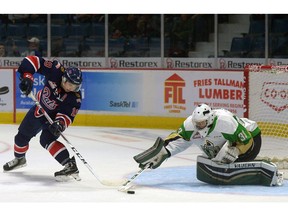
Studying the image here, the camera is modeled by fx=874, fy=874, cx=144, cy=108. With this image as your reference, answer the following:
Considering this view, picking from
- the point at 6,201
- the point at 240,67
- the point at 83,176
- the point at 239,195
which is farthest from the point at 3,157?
the point at 240,67

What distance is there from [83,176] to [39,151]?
186 centimetres

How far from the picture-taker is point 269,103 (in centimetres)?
954

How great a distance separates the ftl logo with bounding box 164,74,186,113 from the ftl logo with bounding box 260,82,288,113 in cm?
185

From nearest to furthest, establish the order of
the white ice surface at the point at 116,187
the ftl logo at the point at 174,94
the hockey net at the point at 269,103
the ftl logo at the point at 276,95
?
the white ice surface at the point at 116,187, the hockey net at the point at 269,103, the ftl logo at the point at 276,95, the ftl logo at the point at 174,94

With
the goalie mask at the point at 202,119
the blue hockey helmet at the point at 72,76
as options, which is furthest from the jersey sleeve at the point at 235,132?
the blue hockey helmet at the point at 72,76

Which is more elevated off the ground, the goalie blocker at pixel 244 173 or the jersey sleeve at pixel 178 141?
the jersey sleeve at pixel 178 141

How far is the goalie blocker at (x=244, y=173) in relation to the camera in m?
6.95

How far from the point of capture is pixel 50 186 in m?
7.05

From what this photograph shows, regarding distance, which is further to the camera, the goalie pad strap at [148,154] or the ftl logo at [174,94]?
the ftl logo at [174,94]

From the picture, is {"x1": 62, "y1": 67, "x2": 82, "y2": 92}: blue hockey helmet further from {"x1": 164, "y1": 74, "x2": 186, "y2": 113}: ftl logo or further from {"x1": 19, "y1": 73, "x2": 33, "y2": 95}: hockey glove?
{"x1": 164, "y1": 74, "x2": 186, "y2": 113}: ftl logo

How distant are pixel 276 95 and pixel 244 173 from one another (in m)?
2.94

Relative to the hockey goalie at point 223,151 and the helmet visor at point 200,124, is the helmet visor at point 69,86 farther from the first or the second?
the helmet visor at point 200,124

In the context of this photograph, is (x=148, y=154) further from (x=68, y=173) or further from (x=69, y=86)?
(x=69, y=86)

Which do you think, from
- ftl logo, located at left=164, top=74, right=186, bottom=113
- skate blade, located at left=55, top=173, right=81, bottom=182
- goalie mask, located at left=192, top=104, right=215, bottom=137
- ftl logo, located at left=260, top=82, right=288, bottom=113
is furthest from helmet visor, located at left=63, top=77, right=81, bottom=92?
ftl logo, located at left=164, top=74, right=186, bottom=113
